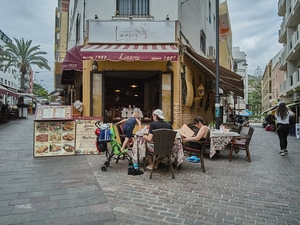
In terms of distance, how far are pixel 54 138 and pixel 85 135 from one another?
2.93 ft

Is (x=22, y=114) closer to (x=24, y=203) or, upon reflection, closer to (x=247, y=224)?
(x=24, y=203)

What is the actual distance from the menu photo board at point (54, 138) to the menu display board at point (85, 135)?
16 centimetres

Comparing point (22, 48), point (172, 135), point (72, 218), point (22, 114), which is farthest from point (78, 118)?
point (22, 48)

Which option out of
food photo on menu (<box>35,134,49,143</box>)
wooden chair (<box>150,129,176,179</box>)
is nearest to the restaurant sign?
food photo on menu (<box>35,134,49,143</box>)

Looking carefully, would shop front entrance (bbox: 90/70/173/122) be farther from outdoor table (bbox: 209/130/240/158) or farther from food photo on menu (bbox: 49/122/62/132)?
outdoor table (bbox: 209/130/240/158)

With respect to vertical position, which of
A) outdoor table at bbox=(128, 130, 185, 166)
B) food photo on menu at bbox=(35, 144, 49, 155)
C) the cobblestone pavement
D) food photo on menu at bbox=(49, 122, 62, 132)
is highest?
food photo on menu at bbox=(49, 122, 62, 132)

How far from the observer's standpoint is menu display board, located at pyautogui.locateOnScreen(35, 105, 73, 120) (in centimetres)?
773

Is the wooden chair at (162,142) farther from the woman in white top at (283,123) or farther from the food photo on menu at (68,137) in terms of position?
the woman in white top at (283,123)

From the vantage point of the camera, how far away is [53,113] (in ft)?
25.8

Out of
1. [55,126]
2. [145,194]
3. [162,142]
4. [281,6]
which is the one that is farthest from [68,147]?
[281,6]

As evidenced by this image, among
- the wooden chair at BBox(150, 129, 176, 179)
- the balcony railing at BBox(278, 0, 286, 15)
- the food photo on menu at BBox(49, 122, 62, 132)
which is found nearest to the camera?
the wooden chair at BBox(150, 129, 176, 179)

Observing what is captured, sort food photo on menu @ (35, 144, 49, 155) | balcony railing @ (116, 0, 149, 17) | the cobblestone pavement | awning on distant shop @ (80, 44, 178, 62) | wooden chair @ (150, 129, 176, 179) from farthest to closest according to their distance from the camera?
balcony railing @ (116, 0, 149, 17), awning on distant shop @ (80, 44, 178, 62), food photo on menu @ (35, 144, 49, 155), wooden chair @ (150, 129, 176, 179), the cobblestone pavement

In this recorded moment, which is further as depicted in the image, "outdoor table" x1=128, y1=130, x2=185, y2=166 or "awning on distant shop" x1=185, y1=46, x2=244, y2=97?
"awning on distant shop" x1=185, y1=46, x2=244, y2=97

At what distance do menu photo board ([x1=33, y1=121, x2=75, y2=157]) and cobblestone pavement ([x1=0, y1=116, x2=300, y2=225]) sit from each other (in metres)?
0.67
